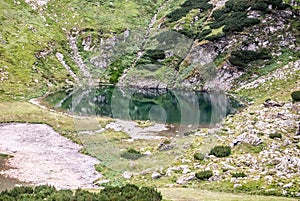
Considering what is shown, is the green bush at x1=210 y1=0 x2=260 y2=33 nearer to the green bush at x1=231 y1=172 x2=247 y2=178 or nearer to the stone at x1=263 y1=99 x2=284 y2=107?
the stone at x1=263 y1=99 x2=284 y2=107

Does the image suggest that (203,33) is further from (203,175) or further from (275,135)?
(203,175)

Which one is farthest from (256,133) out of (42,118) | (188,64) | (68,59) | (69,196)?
(68,59)

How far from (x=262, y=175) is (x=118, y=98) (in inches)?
1768

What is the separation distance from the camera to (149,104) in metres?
67.6

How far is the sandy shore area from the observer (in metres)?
31.0

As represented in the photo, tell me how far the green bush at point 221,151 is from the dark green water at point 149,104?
17729 millimetres

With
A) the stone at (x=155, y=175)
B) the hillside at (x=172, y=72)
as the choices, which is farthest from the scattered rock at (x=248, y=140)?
the stone at (x=155, y=175)

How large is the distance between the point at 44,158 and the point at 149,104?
32.6 m

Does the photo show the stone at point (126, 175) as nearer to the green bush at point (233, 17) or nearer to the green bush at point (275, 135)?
the green bush at point (275, 135)

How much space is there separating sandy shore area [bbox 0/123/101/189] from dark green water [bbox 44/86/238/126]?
44.0 feet

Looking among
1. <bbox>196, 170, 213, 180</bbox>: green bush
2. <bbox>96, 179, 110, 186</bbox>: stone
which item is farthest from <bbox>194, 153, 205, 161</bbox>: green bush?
<bbox>96, 179, 110, 186</bbox>: stone

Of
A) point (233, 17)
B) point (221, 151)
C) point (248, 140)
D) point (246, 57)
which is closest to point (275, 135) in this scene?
point (248, 140)

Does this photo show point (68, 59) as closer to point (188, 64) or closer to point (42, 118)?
point (188, 64)

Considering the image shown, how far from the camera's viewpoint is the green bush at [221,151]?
106ft
